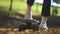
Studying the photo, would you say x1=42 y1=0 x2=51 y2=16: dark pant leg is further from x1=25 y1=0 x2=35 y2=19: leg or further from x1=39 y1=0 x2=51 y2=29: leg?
x1=25 y1=0 x2=35 y2=19: leg

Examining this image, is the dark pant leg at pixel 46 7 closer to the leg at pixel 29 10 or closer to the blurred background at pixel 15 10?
the blurred background at pixel 15 10

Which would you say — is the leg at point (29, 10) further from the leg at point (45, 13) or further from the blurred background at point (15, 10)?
the leg at point (45, 13)

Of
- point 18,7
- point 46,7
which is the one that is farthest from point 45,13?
point 18,7

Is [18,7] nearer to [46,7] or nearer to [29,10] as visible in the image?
[29,10]

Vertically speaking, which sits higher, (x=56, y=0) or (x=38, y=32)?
(x=56, y=0)

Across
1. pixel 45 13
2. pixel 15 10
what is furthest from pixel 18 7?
pixel 45 13

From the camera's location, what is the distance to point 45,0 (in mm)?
2240

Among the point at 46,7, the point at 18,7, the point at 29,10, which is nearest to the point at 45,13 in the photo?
the point at 46,7

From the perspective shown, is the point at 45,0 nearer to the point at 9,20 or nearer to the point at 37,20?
the point at 37,20

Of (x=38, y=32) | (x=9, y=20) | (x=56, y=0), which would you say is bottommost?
(x=38, y=32)

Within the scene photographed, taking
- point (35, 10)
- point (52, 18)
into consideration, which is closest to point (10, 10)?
point (35, 10)

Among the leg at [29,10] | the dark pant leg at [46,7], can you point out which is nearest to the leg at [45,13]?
the dark pant leg at [46,7]

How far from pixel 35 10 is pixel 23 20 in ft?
0.56

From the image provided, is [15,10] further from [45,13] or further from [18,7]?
[45,13]
